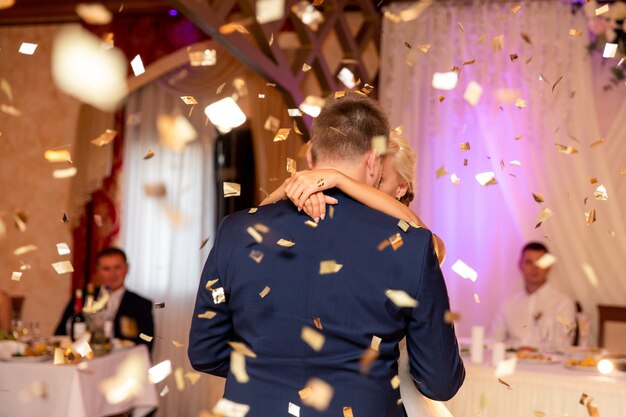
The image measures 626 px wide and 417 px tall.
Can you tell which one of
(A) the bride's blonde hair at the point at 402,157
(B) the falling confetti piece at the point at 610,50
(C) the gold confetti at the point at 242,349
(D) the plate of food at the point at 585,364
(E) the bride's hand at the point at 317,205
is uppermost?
(B) the falling confetti piece at the point at 610,50

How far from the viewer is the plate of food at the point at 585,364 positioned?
11.5 ft

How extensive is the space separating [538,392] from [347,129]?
2.17 meters

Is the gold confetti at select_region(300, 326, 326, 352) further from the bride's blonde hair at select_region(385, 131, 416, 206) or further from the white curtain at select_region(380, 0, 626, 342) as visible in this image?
the white curtain at select_region(380, 0, 626, 342)

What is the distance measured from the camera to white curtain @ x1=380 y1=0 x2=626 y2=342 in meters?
5.14

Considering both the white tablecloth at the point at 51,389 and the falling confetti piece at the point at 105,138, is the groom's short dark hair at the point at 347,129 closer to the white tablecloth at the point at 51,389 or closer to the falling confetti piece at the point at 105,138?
the falling confetti piece at the point at 105,138

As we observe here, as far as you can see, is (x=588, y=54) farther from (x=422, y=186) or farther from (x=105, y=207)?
(x=105, y=207)

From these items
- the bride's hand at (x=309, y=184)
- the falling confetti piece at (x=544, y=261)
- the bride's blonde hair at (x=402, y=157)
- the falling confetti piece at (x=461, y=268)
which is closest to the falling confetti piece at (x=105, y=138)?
the bride's blonde hair at (x=402, y=157)

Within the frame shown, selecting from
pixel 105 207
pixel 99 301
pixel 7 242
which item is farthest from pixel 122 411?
pixel 7 242

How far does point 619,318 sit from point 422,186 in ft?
5.00

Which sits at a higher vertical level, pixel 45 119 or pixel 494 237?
pixel 45 119

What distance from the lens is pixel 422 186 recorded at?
550cm

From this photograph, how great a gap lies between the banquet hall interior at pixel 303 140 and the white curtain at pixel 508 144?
0.01 metres

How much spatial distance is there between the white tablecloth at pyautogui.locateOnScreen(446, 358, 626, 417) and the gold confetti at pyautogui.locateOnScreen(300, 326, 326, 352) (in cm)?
206

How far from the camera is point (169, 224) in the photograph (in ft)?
20.5
